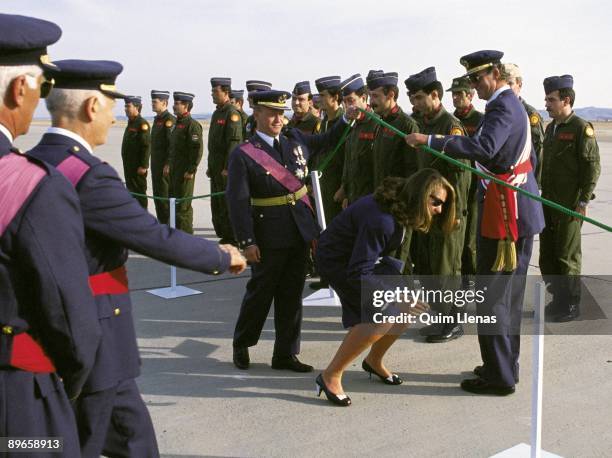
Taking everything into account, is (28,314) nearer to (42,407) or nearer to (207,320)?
(42,407)

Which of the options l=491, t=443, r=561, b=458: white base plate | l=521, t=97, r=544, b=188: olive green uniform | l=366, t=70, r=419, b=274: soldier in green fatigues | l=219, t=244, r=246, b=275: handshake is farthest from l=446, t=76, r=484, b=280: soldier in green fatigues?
l=219, t=244, r=246, b=275: handshake

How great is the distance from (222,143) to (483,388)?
6.03 m

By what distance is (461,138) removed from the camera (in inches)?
158

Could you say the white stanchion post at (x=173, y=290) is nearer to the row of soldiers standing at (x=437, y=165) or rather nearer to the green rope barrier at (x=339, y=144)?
the row of soldiers standing at (x=437, y=165)

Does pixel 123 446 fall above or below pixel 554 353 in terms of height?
above

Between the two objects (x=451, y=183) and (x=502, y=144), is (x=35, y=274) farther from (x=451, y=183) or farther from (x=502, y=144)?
(x=451, y=183)

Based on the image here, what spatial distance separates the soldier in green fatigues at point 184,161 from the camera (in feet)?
31.5

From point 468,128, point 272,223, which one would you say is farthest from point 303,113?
point 272,223

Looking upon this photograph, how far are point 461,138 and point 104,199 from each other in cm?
238

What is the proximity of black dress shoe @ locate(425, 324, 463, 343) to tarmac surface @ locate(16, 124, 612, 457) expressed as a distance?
0.06m

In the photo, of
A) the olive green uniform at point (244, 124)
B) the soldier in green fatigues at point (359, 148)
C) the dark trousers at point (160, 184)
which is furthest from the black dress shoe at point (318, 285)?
the dark trousers at point (160, 184)

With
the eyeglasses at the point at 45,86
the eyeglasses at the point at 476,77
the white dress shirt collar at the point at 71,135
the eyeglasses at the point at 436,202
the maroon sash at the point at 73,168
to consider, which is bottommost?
the eyeglasses at the point at 436,202

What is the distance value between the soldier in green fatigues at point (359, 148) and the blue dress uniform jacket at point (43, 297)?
441 cm

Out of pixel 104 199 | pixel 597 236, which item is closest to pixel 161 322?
pixel 104 199
